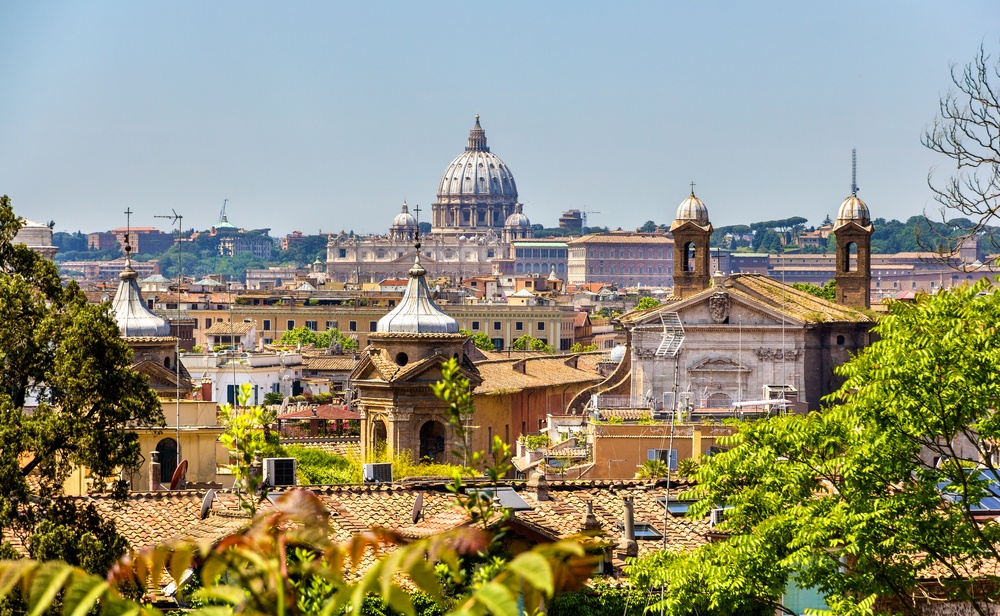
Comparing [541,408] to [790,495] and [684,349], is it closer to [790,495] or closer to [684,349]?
[684,349]

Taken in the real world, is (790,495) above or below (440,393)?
below

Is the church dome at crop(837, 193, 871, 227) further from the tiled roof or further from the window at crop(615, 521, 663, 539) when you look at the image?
the window at crop(615, 521, 663, 539)

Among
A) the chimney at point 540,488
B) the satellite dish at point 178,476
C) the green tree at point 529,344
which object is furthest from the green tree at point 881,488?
the green tree at point 529,344

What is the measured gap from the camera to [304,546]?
32.7 ft

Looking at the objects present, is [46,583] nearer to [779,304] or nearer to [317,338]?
[779,304]

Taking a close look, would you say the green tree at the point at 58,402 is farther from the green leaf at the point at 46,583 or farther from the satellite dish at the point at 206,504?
the green leaf at the point at 46,583

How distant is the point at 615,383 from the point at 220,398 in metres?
13.6

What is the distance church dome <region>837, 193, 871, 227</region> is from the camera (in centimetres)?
4656

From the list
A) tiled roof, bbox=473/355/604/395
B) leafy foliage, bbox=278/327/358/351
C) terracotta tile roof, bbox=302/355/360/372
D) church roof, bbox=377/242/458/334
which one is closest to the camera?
church roof, bbox=377/242/458/334

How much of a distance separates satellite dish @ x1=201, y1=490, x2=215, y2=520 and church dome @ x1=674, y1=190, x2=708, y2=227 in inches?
1143

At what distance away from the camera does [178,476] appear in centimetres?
2648

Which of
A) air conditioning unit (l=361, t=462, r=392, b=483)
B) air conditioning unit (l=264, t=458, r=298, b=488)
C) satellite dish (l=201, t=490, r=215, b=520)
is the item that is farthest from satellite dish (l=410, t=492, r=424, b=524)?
air conditioning unit (l=361, t=462, r=392, b=483)

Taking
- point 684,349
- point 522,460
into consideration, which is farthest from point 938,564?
point 684,349

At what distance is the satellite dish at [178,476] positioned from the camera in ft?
84.1
